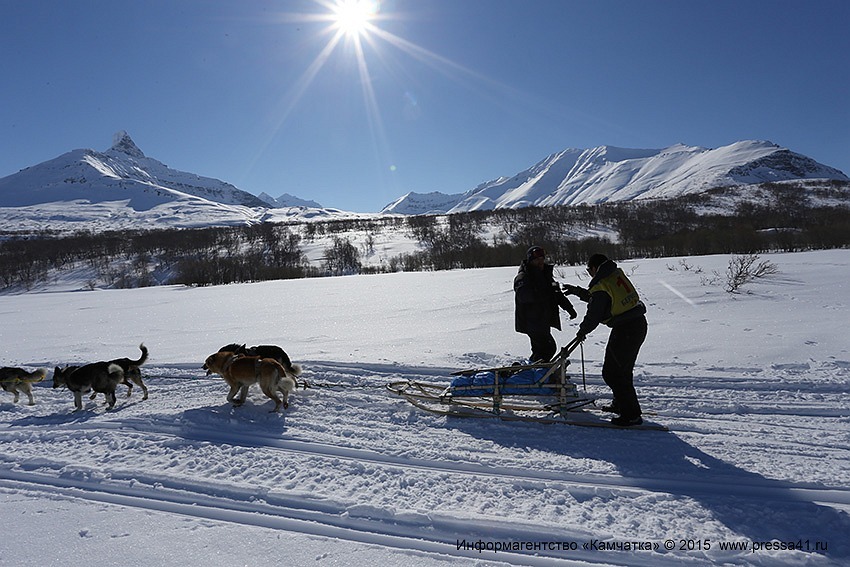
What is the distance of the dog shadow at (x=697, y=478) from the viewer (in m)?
2.85

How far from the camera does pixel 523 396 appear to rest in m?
4.95

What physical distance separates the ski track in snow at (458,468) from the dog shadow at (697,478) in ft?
0.05

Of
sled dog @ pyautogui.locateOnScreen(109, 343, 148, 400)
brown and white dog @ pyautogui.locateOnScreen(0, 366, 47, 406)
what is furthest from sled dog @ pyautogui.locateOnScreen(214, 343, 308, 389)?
brown and white dog @ pyautogui.locateOnScreen(0, 366, 47, 406)

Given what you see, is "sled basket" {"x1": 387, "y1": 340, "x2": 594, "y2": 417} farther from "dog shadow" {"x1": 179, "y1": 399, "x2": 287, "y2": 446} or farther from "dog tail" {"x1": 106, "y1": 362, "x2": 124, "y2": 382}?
"dog tail" {"x1": 106, "y1": 362, "x2": 124, "y2": 382}

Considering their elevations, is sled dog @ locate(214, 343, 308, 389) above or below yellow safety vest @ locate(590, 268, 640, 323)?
below

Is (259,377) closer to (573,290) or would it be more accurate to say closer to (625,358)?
(573,290)

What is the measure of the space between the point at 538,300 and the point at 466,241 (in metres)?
61.4

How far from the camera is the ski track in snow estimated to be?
301 centimetres

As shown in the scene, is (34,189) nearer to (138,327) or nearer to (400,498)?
(138,327)

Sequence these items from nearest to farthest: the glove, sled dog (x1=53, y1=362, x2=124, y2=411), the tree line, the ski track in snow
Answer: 1. the ski track in snow
2. the glove
3. sled dog (x1=53, y1=362, x2=124, y2=411)
4. the tree line

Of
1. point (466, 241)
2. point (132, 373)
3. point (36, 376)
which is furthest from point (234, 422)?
point (466, 241)

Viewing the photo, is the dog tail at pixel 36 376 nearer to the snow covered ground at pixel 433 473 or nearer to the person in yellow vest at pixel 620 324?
the snow covered ground at pixel 433 473

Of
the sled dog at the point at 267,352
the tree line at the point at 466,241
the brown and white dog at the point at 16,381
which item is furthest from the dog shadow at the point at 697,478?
the tree line at the point at 466,241

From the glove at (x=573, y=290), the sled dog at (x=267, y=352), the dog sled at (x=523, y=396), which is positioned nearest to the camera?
the dog sled at (x=523, y=396)
